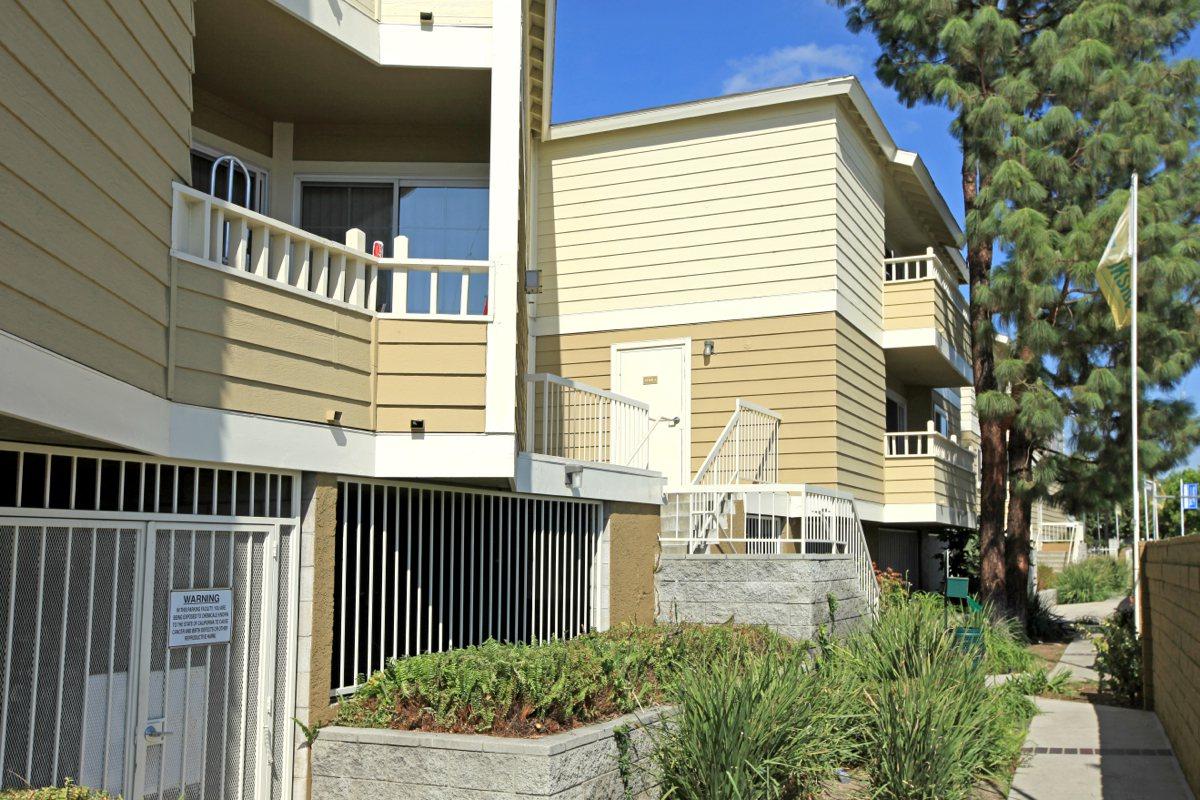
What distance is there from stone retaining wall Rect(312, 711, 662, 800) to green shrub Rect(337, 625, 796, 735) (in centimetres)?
18

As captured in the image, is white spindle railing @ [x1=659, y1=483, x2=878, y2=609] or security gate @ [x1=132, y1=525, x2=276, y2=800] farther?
white spindle railing @ [x1=659, y1=483, x2=878, y2=609]

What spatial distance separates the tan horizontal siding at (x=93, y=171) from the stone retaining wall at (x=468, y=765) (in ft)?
8.89

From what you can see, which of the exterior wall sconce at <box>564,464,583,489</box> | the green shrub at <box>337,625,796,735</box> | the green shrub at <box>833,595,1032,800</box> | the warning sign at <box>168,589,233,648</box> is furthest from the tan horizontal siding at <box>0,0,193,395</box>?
the green shrub at <box>833,595,1032,800</box>

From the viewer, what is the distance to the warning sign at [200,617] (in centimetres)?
710

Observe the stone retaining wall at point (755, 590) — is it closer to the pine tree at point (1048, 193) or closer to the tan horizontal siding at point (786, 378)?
the tan horizontal siding at point (786, 378)

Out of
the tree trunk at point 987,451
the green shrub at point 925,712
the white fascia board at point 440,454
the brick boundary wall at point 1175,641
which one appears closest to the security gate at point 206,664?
the white fascia board at point 440,454

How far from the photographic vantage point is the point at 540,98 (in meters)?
14.6

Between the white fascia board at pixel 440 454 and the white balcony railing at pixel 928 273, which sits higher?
the white balcony railing at pixel 928 273

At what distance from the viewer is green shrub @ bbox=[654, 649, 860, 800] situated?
7668 millimetres

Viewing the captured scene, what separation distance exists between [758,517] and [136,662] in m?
8.53

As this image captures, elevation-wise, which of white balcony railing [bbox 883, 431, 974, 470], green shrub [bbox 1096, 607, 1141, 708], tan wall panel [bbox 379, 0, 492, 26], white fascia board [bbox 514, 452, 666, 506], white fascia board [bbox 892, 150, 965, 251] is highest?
white fascia board [bbox 892, 150, 965, 251]

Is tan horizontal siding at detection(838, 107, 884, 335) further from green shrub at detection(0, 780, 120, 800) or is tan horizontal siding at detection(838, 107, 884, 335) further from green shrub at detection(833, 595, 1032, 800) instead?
green shrub at detection(0, 780, 120, 800)

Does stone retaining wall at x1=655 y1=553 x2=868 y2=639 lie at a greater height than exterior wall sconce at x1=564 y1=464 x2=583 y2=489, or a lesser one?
lesser

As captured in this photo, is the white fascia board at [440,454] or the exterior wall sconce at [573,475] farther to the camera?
the exterior wall sconce at [573,475]
